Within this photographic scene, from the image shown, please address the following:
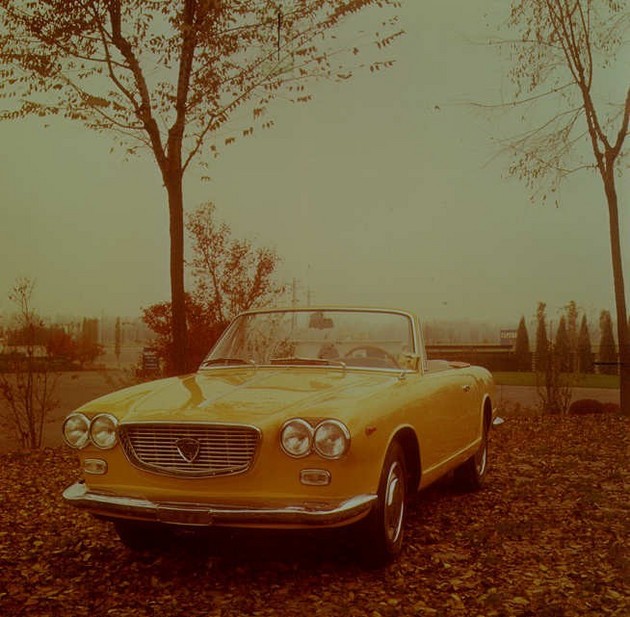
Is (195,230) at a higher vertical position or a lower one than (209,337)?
higher

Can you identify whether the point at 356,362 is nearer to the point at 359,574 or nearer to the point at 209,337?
the point at 359,574

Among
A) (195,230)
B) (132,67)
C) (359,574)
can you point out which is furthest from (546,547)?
(195,230)

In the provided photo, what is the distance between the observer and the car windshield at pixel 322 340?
226 inches

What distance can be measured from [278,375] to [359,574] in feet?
4.38

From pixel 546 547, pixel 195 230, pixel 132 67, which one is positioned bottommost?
pixel 546 547

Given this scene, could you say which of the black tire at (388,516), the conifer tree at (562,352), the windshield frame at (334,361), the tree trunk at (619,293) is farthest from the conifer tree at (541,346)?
the black tire at (388,516)

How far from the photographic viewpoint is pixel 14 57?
1138 cm

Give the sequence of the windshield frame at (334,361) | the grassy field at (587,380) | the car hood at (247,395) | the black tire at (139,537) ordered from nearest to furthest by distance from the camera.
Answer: the car hood at (247,395) < the black tire at (139,537) < the windshield frame at (334,361) < the grassy field at (587,380)

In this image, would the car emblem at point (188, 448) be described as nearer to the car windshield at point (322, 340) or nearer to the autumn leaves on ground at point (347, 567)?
the autumn leaves on ground at point (347, 567)

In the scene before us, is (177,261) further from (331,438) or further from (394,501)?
(331,438)

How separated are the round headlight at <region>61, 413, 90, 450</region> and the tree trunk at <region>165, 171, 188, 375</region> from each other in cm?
597

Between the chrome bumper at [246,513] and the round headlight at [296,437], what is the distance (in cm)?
26

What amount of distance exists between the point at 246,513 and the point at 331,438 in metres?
0.55

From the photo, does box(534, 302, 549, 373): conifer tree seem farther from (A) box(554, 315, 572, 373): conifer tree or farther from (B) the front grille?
→ (B) the front grille
